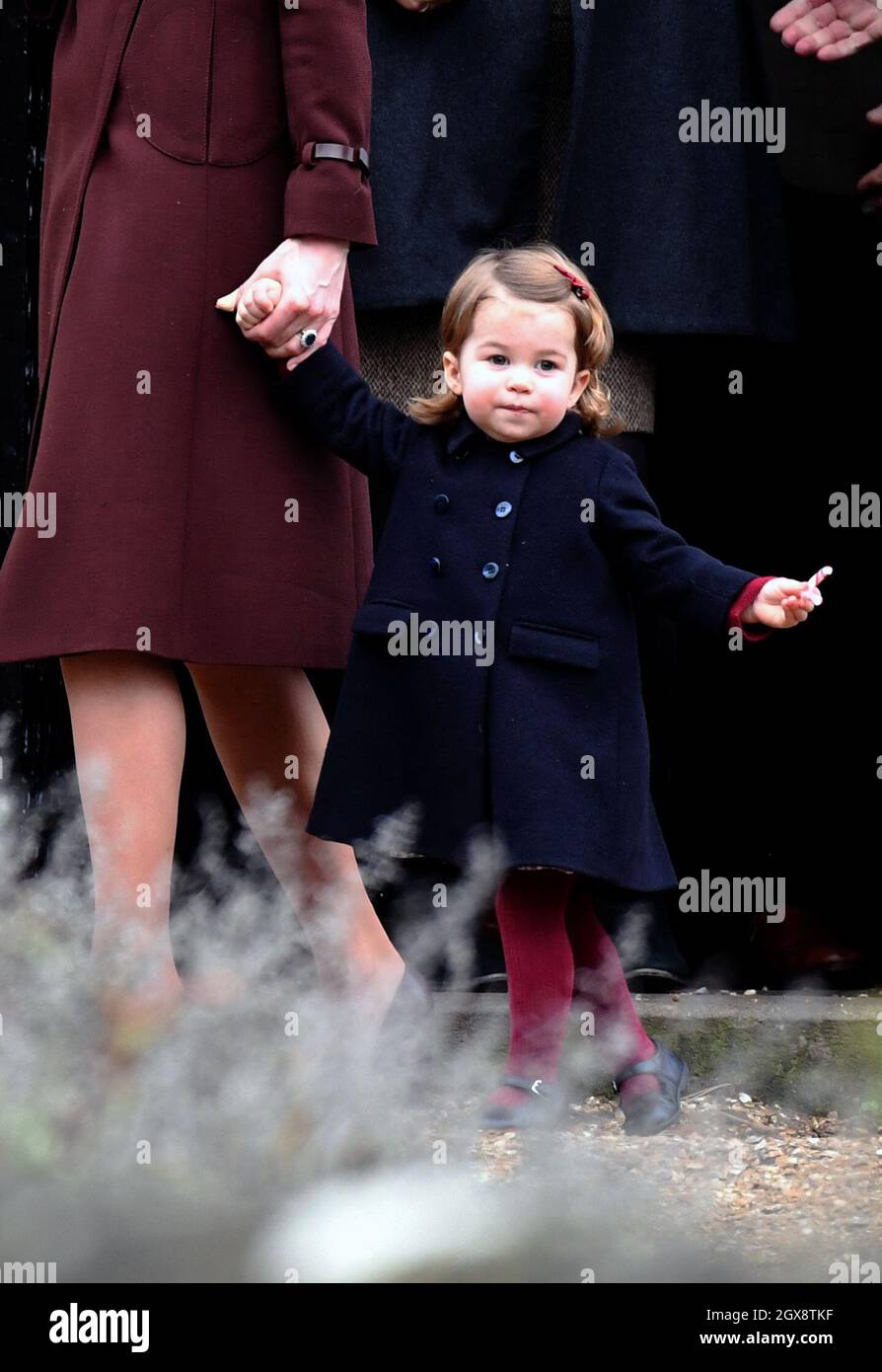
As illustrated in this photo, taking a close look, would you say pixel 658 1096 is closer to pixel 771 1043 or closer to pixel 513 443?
pixel 771 1043

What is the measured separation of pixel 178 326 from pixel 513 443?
0.43m

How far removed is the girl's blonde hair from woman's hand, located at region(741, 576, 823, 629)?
1.27 feet

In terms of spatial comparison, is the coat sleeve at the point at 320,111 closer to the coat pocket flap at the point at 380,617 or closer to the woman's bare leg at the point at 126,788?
the coat pocket flap at the point at 380,617

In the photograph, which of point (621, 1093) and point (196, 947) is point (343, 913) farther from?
point (621, 1093)

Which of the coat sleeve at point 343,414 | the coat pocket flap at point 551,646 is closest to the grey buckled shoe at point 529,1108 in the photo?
the coat pocket flap at point 551,646

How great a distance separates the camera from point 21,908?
269 centimetres

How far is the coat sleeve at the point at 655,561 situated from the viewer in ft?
7.70

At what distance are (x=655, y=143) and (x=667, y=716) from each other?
2.70ft

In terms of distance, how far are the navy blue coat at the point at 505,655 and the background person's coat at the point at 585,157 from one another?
363mm

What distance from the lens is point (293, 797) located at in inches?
105

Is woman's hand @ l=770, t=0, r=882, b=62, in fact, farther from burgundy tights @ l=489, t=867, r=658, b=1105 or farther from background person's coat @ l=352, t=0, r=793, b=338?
burgundy tights @ l=489, t=867, r=658, b=1105

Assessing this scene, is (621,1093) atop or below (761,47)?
below

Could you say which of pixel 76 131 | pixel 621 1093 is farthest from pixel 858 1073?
pixel 76 131

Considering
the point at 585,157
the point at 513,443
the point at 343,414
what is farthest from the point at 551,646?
the point at 585,157
